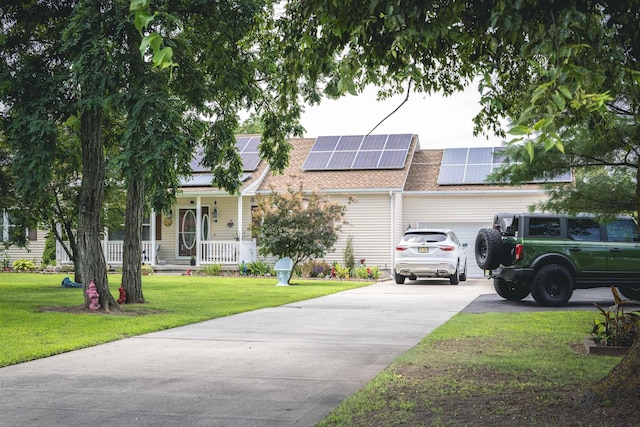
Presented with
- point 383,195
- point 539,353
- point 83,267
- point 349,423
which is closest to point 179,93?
point 83,267

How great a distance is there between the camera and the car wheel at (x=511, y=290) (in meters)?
16.4

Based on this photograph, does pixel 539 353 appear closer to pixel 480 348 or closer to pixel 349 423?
pixel 480 348

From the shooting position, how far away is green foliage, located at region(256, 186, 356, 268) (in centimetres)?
2242

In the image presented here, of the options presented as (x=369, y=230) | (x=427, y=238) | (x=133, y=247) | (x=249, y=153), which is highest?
(x=249, y=153)

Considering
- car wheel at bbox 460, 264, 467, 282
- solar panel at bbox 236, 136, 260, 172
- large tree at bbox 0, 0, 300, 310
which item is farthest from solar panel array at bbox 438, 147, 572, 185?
large tree at bbox 0, 0, 300, 310

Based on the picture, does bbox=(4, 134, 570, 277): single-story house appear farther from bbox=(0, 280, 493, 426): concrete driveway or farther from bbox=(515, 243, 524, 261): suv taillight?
bbox=(0, 280, 493, 426): concrete driveway

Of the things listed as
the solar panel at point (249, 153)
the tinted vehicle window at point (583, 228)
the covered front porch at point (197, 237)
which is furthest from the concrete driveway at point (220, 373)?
the solar panel at point (249, 153)

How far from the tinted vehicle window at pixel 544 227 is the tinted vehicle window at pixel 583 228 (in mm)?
314

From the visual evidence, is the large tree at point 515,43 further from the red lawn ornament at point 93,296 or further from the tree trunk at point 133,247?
the tree trunk at point 133,247

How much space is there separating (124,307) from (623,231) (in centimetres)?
1034

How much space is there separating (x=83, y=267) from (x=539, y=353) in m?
8.67

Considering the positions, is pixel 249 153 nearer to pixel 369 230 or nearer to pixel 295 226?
pixel 369 230

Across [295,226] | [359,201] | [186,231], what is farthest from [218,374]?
[186,231]

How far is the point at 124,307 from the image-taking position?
47.3 ft
